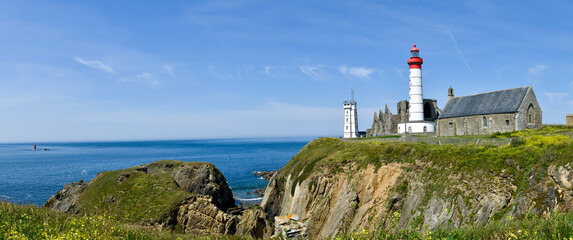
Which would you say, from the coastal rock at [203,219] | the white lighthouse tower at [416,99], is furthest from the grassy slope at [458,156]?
the white lighthouse tower at [416,99]

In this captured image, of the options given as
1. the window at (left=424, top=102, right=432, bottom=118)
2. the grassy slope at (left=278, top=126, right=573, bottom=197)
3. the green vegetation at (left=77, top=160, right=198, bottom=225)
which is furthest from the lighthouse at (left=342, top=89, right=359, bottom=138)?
the green vegetation at (left=77, top=160, right=198, bottom=225)

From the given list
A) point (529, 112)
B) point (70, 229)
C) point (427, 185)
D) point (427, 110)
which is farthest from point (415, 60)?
point (70, 229)

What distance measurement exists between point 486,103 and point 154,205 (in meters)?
51.7

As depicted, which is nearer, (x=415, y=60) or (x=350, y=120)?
(x=415, y=60)

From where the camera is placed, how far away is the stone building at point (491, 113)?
49.3 m

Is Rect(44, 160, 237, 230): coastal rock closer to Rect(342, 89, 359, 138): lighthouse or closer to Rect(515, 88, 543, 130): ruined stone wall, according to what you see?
Rect(515, 88, 543, 130): ruined stone wall

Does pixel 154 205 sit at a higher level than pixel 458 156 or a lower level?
lower

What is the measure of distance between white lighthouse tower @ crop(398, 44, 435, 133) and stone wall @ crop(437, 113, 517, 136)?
267cm

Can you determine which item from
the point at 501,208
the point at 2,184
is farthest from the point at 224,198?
the point at 2,184

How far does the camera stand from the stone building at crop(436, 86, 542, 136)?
1941 inches

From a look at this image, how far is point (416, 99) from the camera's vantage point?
63688mm

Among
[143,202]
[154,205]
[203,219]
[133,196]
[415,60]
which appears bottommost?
[203,219]

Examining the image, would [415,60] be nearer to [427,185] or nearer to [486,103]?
[486,103]

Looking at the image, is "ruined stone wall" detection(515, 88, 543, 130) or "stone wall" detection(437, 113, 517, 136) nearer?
"ruined stone wall" detection(515, 88, 543, 130)
